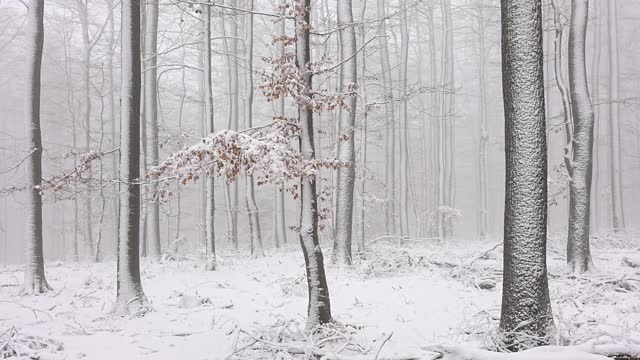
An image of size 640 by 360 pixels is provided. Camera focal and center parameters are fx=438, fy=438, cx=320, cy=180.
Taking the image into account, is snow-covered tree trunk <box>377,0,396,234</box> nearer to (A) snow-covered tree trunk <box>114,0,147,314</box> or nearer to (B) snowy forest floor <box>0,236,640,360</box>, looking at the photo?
(B) snowy forest floor <box>0,236,640,360</box>

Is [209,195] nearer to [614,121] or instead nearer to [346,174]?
[346,174]

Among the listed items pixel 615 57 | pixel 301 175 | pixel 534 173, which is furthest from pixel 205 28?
pixel 615 57

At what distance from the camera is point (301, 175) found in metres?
5.88

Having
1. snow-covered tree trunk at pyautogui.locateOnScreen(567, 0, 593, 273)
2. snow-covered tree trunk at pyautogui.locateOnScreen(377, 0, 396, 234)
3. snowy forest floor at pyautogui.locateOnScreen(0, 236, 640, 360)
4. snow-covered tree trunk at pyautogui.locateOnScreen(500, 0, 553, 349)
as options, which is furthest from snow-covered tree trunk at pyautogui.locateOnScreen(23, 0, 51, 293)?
snow-covered tree trunk at pyautogui.locateOnScreen(567, 0, 593, 273)

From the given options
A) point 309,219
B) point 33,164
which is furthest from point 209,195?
point 309,219

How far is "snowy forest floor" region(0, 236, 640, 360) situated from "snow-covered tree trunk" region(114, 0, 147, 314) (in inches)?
21.1

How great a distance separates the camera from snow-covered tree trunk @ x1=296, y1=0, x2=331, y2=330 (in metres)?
6.30

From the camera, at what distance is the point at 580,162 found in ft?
32.7

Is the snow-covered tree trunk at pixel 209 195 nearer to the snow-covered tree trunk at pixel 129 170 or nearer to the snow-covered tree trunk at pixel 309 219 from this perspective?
the snow-covered tree trunk at pixel 129 170

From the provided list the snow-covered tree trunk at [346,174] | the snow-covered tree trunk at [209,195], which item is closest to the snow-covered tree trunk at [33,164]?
the snow-covered tree trunk at [209,195]

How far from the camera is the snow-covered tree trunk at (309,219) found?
6.30 m

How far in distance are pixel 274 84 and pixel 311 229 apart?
2.14 m

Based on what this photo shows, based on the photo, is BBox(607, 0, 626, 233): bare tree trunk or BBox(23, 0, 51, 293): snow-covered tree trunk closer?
BBox(23, 0, 51, 293): snow-covered tree trunk

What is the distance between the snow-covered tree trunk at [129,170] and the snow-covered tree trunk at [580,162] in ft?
30.1
